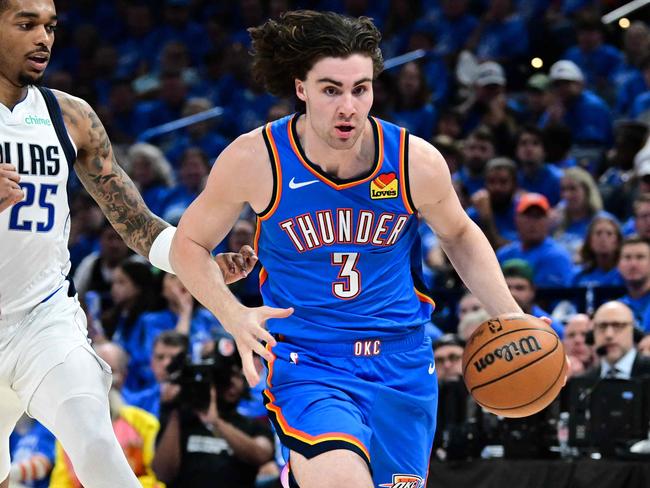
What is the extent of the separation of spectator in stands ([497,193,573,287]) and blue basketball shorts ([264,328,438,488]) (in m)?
5.12

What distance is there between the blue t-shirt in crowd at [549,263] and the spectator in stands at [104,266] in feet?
12.6

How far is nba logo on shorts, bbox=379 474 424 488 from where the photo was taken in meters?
4.41

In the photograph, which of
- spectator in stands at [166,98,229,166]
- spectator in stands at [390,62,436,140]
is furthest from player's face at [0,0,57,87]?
spectator in stands at [166,98,229,166]

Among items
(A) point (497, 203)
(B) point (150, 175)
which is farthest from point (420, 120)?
(B) point (150, 175)

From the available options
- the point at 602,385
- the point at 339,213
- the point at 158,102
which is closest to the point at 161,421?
the point at 602,385

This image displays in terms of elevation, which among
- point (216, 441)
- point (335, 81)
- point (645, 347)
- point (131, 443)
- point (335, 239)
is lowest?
point (131, 443)

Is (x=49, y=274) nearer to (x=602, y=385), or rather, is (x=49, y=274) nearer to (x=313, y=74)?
(x=313, y=74)

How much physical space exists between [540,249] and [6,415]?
5.84 metres

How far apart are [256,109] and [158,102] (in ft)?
5.74

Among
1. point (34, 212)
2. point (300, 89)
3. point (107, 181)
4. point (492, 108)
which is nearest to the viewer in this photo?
point (300, 89)

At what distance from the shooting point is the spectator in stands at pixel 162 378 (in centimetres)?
803

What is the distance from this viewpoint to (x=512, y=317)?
4566mm

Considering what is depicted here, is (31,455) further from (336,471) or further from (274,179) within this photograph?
(336,471)

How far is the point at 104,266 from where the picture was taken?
11.6 m
